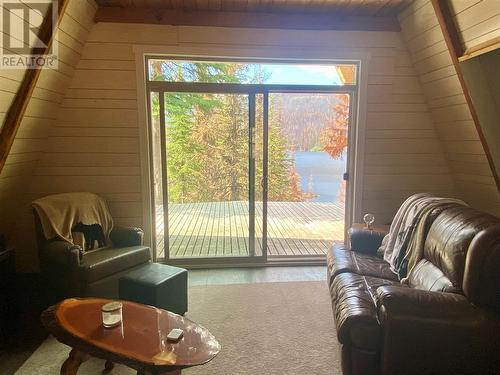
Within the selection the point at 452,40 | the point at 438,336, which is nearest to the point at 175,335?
the point at 438,336

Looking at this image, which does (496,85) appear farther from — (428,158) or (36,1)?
(36,1)

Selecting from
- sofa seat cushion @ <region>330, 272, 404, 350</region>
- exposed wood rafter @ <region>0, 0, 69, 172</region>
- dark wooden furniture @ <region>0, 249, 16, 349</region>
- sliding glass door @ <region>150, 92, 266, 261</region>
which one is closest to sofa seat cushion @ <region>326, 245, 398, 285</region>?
sofa seat cushion @ <region>330, 272, 404, 350</region>

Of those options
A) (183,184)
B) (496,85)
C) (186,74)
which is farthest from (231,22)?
(496,85)

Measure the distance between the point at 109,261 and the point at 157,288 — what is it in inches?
23.2

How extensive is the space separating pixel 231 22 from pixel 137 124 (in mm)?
1317

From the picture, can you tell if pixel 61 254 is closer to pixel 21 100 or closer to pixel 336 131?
pixel 21 100

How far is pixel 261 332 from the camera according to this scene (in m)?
2.40

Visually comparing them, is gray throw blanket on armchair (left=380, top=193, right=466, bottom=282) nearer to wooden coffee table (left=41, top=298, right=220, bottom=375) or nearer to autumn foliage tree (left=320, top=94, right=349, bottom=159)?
autumn foliage tree (left=320, top=94, right=349, bottom=159)

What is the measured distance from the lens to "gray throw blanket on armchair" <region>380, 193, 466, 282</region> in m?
2.30

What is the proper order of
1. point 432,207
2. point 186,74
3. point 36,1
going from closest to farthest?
point 36,1 < point 432,207 < point 186,74

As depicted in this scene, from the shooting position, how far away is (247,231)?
12.3 ft

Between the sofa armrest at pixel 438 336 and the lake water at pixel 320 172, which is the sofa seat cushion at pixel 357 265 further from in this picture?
the lake water at pixel 320 172

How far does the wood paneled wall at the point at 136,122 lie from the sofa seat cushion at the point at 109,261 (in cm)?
58

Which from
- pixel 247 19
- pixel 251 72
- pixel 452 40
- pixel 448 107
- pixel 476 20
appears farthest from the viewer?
pixel 251 72
